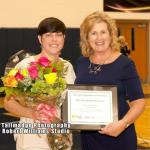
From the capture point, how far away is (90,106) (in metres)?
2.46

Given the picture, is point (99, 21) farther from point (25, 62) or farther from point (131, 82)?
point (25, 62)

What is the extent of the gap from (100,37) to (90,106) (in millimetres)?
445

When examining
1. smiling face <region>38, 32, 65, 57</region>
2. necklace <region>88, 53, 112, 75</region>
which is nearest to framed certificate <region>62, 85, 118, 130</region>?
necklace <region>88, 53, 112, 75</region>

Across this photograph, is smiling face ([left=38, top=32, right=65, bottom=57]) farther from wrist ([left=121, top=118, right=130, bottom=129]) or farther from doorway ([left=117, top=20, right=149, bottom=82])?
doorway ([left=117, top=20, right=149, bottom=82])

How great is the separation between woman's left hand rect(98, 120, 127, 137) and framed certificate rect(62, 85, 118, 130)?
4 centimetres

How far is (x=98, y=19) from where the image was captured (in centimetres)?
249

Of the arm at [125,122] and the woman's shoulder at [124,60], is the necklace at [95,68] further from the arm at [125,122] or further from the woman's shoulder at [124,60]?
the arm at [125,122]

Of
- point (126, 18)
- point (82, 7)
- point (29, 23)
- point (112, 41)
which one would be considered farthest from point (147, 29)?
Result: point (112, 41)

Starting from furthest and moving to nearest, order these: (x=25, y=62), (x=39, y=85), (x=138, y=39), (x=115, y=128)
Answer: (x=138, y=39)
(x=25, y=62)
(x=115, y=128)
(x=39, y=85)

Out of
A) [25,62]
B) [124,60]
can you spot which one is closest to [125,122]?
[124,60]

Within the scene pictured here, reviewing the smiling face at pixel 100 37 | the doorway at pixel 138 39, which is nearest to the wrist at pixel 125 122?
the smiling face at pixel 100 37

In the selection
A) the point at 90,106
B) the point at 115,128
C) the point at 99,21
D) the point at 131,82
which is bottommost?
the point at 115,128

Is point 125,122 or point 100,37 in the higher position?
point 100,37

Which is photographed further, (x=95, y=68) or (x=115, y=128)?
(x=95, y=68)
